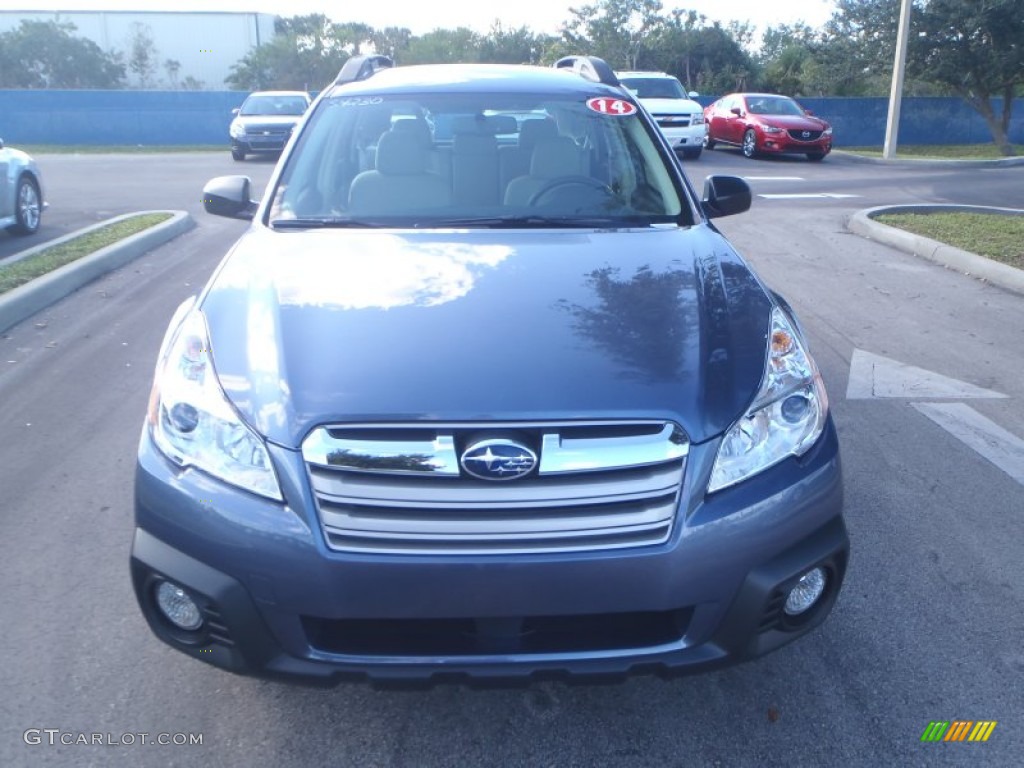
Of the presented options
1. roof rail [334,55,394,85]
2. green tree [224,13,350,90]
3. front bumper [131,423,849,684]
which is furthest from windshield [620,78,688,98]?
green tree [224,13,350,90]

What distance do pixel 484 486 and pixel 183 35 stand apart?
64511 millimetres

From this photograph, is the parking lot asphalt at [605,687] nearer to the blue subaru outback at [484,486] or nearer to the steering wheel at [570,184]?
the blue subaru outback at [484,486]

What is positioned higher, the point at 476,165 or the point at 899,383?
the point at 476,165

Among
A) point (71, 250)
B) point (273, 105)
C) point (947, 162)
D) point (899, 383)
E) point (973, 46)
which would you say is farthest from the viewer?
point (973, 46)

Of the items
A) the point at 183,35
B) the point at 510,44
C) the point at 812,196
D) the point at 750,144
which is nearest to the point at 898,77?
the point at 750,144

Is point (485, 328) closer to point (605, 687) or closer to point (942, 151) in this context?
point (605, 687)

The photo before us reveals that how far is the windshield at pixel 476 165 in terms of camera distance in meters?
4.15

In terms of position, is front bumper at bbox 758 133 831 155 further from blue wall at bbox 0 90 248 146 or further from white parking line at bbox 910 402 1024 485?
white parking line at bbox 910 402 1024 485

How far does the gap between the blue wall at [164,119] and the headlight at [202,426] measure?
30.5 metres

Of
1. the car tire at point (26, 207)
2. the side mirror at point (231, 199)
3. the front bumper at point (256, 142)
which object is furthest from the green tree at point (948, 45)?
the side mirror at point (231, 199)

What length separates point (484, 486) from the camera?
257 cm

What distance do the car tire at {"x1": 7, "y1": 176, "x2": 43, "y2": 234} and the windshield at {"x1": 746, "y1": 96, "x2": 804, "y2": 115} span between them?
17212 mm

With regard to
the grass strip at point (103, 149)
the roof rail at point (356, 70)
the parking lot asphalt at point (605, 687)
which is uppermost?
the roof rail at point (356, 70)

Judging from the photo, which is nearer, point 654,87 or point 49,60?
point 654,87
